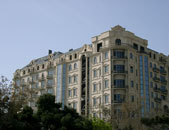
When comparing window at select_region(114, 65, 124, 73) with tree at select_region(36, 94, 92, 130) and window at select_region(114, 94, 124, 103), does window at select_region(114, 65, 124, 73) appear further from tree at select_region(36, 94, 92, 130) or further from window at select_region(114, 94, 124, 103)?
tree at select_region(36, 94, 92, 130)

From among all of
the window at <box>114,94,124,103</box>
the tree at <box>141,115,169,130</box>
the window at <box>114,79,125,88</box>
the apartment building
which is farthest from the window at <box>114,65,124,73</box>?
the tree at <box>141,115,169,130</box>

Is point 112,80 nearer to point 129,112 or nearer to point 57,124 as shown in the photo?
point 129,112

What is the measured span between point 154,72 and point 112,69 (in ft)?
46.0

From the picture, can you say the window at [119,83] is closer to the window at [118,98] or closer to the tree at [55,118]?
the window at [118,98]

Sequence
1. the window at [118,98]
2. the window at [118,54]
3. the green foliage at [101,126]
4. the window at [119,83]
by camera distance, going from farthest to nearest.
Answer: the window at [118,54] < the window at [119,83] < the window at [118,98] < the green foliage at [101,126]

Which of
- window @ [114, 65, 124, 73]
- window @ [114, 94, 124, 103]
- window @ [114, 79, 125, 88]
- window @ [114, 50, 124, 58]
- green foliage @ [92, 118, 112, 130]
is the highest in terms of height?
window @ [114, 50, 124, 58]

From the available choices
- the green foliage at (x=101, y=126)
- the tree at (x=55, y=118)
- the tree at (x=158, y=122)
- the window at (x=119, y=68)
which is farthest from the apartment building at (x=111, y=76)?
the tree at (x=55, y=118)

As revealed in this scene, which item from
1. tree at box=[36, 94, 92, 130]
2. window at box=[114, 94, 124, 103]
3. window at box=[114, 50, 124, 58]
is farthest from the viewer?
window at box=[114, 50, 124, 58]

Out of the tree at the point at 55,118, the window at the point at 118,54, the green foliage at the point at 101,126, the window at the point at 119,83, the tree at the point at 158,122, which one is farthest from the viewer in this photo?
the window at the point at 118,54

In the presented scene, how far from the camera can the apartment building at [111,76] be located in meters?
74.6

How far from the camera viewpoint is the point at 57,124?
1964 inches

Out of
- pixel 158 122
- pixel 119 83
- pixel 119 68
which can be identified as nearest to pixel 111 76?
pixel 119 83

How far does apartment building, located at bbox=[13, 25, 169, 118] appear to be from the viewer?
74.6 metres

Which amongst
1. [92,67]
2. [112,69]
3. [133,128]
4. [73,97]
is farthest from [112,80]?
[133,128]
